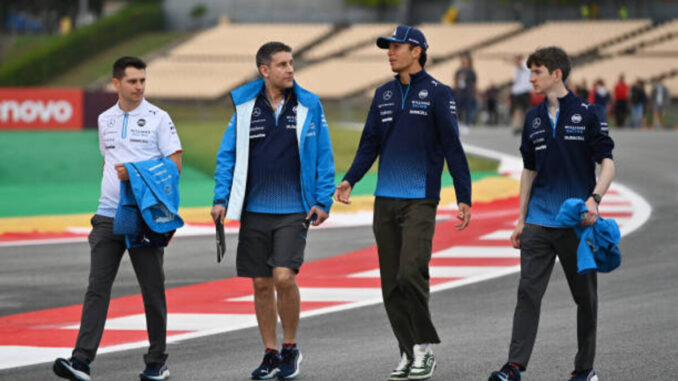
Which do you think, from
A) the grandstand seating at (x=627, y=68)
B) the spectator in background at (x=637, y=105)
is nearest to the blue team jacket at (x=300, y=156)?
the spectator in background at (x=637, y=105)

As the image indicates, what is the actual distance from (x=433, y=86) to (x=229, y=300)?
12.4ft

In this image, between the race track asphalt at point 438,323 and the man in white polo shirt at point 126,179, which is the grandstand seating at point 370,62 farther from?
the man in white polo shirt at point 126,179

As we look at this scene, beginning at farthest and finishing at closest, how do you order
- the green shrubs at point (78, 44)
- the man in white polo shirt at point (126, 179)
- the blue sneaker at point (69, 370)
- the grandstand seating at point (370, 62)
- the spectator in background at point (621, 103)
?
the green shrubs at point (78, 44) → the grandstand seating at point (370, 62) → the spectator in background at point (621, 103) → the man in white polo shirt at point (126, 179) → the blue sneaker at point (69, 370)

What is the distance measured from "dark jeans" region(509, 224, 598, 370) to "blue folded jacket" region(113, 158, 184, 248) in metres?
2.09

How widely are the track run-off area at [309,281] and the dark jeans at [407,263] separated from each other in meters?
1.98

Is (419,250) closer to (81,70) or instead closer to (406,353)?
(406,353)

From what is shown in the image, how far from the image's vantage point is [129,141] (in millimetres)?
7812

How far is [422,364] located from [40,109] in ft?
91.2

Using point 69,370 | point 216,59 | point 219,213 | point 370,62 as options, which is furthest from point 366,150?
point 216,59

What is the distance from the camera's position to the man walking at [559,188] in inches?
285

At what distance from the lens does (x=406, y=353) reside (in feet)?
25.2

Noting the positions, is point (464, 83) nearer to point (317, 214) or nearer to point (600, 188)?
point (317, 214)

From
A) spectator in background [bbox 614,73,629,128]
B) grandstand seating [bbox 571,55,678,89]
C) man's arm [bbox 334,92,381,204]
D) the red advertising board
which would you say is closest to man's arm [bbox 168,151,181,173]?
man's arm [bbox 334,92,381,204]

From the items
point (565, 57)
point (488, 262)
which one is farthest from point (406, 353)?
point (488, 262)
